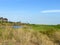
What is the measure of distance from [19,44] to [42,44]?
2054 mm

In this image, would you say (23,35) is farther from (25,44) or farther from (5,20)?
(5,20)

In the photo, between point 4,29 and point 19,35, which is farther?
point 4,29

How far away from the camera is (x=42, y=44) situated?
13383mm

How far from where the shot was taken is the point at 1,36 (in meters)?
13.4

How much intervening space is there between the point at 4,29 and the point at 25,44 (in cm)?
322

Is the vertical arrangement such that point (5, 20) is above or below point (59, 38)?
above

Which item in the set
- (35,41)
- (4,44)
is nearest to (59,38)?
(35,41)

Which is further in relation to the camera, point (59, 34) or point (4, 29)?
point (59, 34)

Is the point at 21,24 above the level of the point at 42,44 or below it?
above

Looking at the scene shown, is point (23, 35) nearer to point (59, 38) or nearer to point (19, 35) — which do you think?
point (19, 35)

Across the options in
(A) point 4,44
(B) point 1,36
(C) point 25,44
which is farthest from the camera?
(B) point 1,36

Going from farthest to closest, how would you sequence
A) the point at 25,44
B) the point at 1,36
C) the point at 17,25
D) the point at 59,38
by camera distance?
1. the point at 59,38
2. the point at 17,25
3. the point at 1,36
4. the point at 25,44

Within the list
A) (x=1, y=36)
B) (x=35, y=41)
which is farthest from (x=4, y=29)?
(x=35, y=41)

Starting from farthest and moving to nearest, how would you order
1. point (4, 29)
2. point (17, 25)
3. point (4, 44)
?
point (17, 25) < point (4, 29) < point (4, 44)
